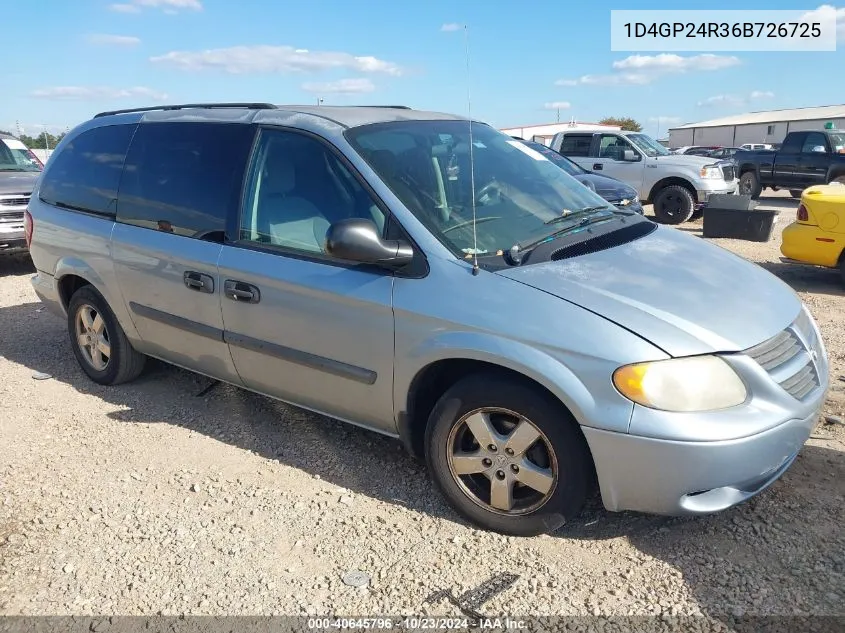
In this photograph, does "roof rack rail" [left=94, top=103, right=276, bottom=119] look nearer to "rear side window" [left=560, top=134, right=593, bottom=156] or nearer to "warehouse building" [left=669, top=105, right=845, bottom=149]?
"rear side window" [left=560, top=134, right=593, bottom=156]

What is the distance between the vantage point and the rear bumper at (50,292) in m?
4.86

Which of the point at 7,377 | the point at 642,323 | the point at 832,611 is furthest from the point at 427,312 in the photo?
the point at 7,377

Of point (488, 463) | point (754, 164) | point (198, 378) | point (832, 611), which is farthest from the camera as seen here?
point (754, 164)

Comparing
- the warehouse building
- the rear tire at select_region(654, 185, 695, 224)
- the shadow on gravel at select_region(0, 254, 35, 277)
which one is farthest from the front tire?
the warehouse building

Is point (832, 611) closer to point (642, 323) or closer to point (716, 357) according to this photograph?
point (716, 357)

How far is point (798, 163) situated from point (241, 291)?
55.8 feet

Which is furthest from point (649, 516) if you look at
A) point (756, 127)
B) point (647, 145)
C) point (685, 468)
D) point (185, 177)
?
point (756, 127)

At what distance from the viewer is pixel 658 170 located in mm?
12867

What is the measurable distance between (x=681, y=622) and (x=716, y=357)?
946 millimetres

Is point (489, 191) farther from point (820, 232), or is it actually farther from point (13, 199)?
point (13, 199)

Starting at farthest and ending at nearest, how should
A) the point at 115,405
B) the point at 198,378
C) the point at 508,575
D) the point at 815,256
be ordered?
the point at 815,256 < the point at 198,378 < the point at 115,405 < the point at 508,575

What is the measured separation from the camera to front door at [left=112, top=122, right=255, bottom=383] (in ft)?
11.9

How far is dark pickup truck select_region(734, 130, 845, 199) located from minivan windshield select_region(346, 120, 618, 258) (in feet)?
47.6

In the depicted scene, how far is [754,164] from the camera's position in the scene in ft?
57.3
